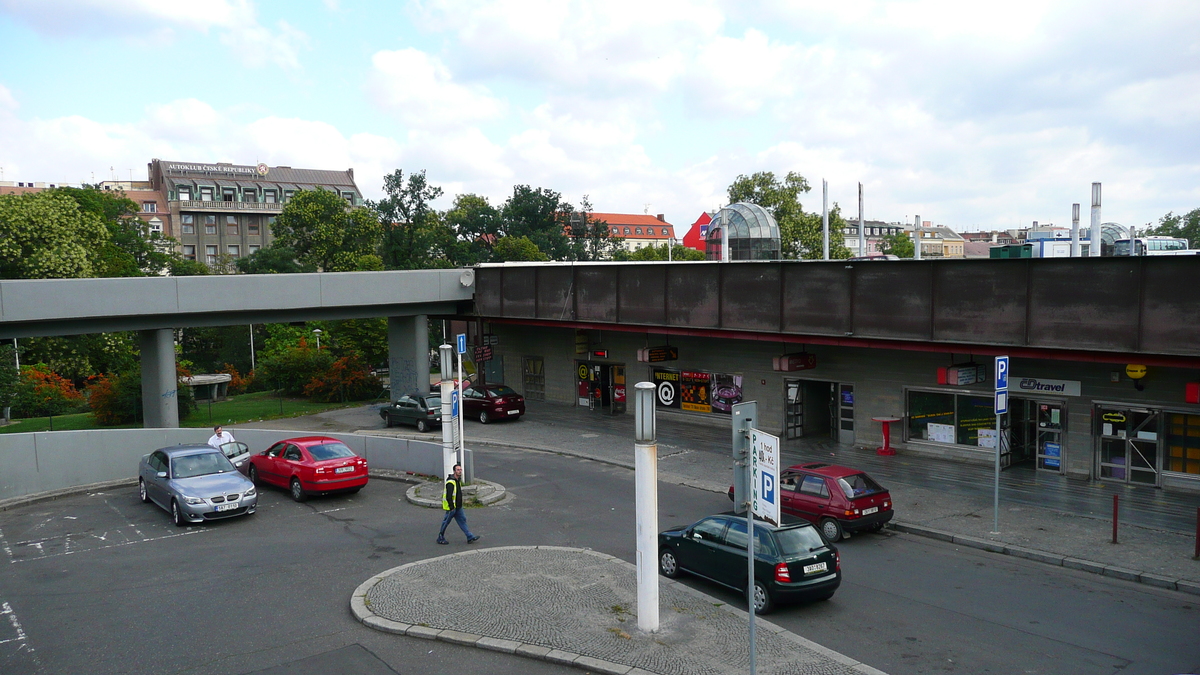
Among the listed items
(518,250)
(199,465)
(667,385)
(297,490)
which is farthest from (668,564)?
(518,250)

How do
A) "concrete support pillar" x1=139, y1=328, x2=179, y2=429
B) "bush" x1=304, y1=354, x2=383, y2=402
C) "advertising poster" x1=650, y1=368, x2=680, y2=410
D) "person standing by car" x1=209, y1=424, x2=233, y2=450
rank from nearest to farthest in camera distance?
"person standing by car" x1=209, y1=424, x2=233, y2=450, "concrete support pillar" x1=139, y1=328, x2=179, y2=429, "advertising poster" x1=650, y1=368, x2=680, y2=410, "bush" x1=304, y1=354, x2=383, y2=402

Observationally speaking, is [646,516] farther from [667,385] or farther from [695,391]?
[667,385]

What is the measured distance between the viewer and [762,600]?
11836mm

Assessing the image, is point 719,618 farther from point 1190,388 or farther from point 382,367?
point 382,367

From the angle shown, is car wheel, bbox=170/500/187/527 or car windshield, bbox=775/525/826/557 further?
car wheel, bbox=170/500/187/527

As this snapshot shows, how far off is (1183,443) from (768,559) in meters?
12.8

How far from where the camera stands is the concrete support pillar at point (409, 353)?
109ft

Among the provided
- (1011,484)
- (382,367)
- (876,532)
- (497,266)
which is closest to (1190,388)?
(1011,484)

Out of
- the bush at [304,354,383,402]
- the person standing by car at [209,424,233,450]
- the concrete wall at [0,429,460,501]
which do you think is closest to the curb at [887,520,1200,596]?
the concrete wall at [0,429,460,501]

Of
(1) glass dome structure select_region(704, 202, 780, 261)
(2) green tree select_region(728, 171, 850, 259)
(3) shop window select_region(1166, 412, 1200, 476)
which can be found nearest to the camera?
(3) shop window select_region(1166, 412, 1200, 476)

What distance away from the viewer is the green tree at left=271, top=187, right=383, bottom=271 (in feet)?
218

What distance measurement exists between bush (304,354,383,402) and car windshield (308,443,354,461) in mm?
19820

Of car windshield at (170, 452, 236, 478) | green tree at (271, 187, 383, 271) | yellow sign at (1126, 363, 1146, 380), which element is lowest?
car windshield at (170, 452, 236, 478)

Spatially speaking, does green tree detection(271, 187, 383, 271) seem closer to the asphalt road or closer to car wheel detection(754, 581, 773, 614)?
the asphalt road
